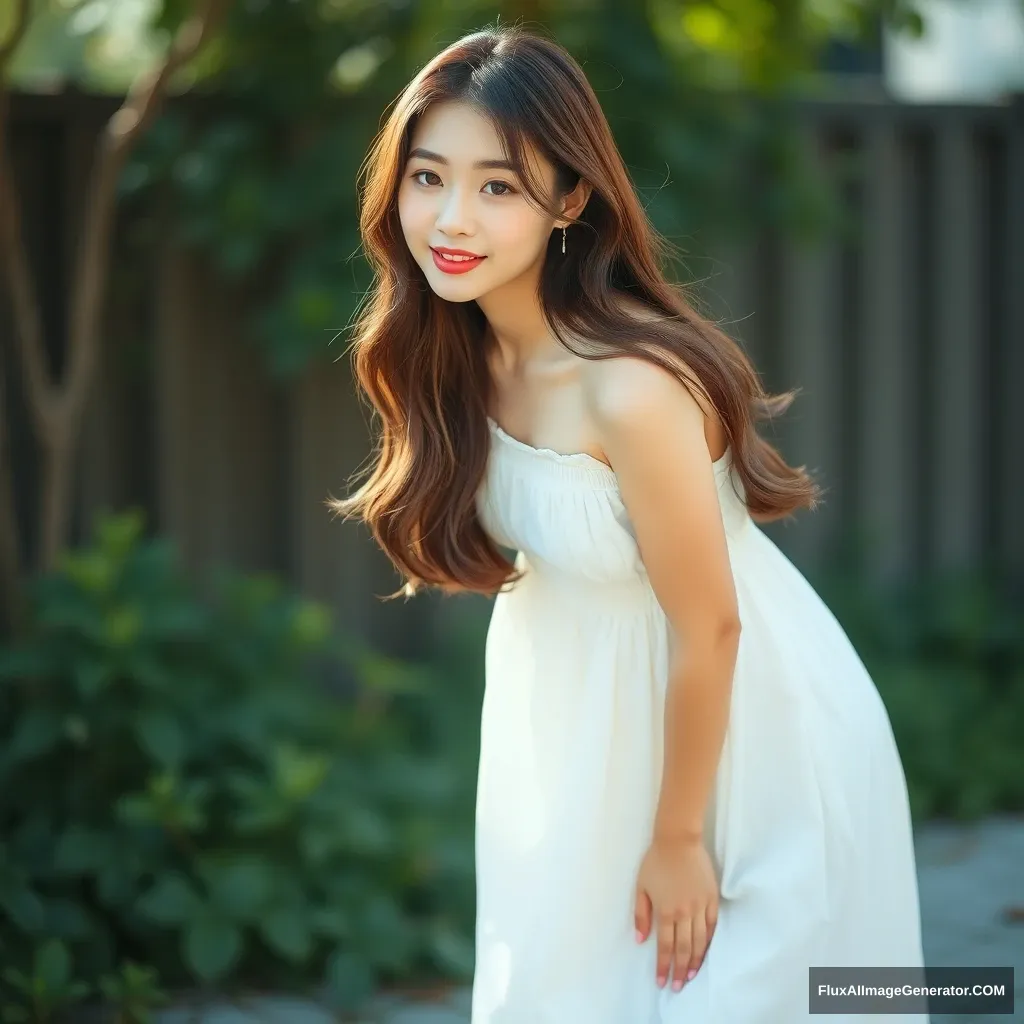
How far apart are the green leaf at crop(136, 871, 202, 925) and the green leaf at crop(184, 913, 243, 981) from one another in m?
0.03

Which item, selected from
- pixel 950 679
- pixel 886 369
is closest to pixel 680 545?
pixel 950 679

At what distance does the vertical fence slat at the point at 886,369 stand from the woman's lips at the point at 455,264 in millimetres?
3267

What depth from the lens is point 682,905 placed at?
180 cm

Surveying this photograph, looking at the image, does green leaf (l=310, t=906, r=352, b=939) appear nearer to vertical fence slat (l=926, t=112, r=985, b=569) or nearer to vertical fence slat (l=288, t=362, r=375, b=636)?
vertical fence slat (l=288, t=362, r=375, b=636)

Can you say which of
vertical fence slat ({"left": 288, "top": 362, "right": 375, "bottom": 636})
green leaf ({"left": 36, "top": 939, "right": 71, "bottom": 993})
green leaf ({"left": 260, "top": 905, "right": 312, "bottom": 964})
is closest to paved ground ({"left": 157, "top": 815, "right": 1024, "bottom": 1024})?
green leaf ({"left": 260, "top": 905, "right": 312, "bottom": 964})

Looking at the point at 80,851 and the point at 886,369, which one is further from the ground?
the point at 886,369

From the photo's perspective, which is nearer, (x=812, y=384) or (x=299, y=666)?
(x=299, y=666)

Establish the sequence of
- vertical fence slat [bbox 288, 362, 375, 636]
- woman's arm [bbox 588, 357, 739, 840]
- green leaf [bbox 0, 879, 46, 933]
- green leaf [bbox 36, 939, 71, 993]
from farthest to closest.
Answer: vertical fence slat [bbox 288, 362, 375, 636] → green leaf [bbox 0, 879, 46, 933] → green leaf [bbox 36, 939, 71, 993] → woman's arm [bbox 588, 357, 739, 840]

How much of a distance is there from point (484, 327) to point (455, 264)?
30cm

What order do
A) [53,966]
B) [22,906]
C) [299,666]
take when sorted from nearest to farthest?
[53,966] → [22,906] → [299,666]

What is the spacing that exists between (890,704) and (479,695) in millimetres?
Result: 1301

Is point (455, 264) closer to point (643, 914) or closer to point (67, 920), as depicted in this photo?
point (643, 914)

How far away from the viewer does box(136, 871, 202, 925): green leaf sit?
9.29 feet

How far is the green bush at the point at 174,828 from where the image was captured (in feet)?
9.40
